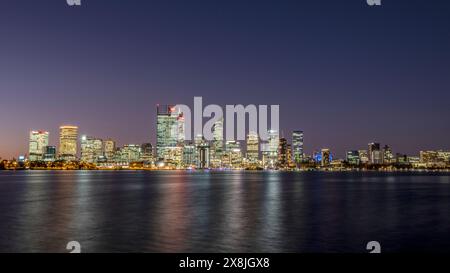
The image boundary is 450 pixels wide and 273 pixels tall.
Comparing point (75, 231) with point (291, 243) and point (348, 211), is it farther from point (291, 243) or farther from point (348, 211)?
point (348, 211)

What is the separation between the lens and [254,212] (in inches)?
1724

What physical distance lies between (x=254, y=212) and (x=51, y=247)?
2244 centimetres
